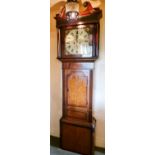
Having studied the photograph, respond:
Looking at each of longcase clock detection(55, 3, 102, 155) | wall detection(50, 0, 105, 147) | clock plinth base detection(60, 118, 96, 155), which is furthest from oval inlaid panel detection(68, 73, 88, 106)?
clock plinth base detection(60, 118, 96, 155)

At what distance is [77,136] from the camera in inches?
115

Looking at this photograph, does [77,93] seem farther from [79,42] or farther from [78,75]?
[79,42]

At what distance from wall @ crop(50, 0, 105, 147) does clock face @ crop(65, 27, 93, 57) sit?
7.6 inches

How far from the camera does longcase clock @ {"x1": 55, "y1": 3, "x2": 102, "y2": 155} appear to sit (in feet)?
9.15

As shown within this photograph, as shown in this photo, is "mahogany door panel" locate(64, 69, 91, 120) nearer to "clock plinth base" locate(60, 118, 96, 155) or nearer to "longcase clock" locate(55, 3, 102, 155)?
"longcase clock" locate(55, 3, 102, 155)

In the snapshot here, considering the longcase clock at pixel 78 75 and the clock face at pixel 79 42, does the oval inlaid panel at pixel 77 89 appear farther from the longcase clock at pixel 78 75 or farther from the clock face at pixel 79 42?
the clock face at pixel 79 42

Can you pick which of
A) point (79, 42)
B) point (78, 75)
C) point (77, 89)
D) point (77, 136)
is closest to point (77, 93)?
point (77, 89)

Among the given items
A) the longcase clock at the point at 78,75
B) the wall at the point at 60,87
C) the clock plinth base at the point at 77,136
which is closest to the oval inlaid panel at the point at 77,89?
the longcase clock at the point at 78,75

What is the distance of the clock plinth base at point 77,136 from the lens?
9.27 ft

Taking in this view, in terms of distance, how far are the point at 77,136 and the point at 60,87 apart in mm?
835
